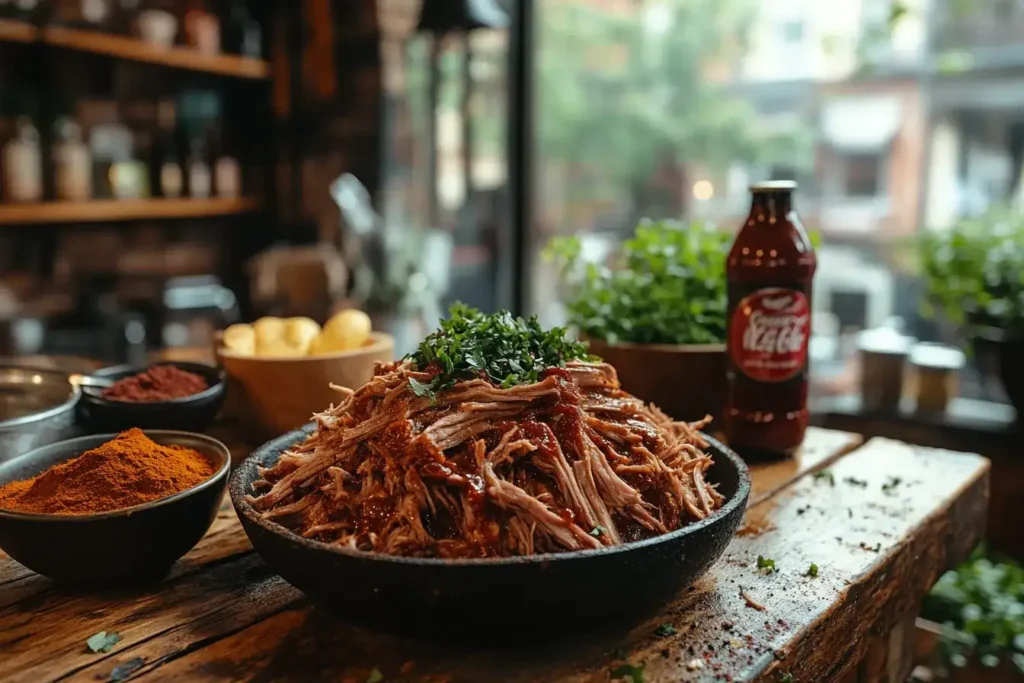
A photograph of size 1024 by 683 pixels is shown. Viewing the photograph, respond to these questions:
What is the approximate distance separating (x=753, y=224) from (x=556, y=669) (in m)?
0.86

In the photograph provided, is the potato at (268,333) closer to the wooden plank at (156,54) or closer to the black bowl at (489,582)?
the black bowl at (489,582)

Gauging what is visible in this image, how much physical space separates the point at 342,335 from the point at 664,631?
0.81m

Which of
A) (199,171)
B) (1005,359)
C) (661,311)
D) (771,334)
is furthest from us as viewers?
(199,171)

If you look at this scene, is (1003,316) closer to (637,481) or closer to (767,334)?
(767,334)

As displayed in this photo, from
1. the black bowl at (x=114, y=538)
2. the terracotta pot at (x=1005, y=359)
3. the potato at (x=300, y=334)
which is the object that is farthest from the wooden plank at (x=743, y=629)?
the terracotta pot at (x=1005, y=359)

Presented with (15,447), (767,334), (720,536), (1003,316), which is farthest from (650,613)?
(1003,316)

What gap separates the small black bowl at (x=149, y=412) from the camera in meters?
1.32

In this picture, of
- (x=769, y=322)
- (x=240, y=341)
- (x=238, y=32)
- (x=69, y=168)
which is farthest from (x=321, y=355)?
(x=238, y=32)

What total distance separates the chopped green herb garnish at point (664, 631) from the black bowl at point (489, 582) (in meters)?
0.05

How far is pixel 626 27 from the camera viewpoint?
11.3 feet

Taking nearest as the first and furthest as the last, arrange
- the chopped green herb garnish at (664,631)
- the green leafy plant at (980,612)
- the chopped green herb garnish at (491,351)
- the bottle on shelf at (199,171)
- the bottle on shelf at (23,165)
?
the chopped green herb garnish at (664,631), the chopped green herb garnish at (491,351), the green leafy plant at (980,612), the bottle on shelf at (23,165), the bottle on shelf at (199,171)

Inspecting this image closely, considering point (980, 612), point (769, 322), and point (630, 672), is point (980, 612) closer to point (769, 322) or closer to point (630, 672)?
point (769, 322)

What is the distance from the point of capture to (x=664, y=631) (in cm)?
91

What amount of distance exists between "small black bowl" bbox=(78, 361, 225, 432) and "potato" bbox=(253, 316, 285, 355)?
151mm
